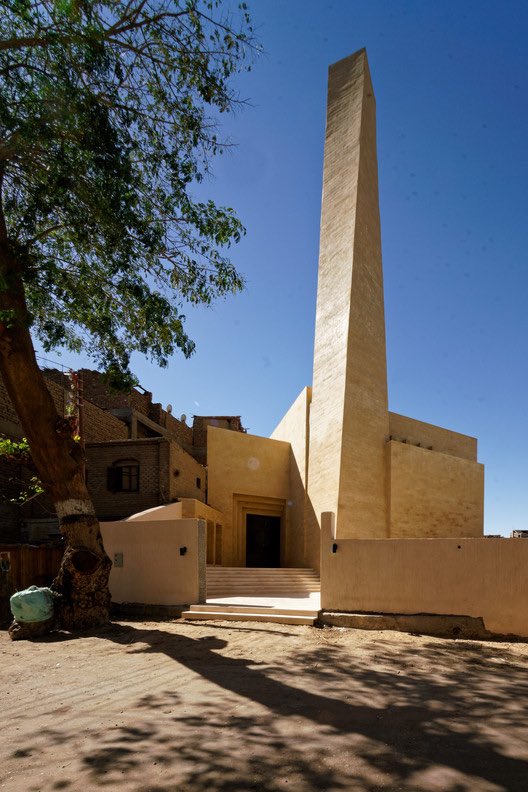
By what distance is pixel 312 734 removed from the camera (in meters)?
3.68

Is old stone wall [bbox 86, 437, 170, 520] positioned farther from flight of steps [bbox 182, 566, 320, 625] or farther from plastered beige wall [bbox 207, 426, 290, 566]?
flight of steps [bbox 182, 566, 320, 625]

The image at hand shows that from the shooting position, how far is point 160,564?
10539mm

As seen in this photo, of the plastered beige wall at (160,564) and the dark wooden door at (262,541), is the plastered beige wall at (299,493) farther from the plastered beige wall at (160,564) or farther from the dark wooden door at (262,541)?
the plastered beige wall at (160,564)

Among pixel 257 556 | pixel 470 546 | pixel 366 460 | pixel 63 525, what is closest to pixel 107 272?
pixel 63 525

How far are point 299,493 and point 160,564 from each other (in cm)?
1106

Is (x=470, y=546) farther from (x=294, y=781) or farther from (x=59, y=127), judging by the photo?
(x=59, y=127)

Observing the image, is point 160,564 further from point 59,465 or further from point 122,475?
point 122,475

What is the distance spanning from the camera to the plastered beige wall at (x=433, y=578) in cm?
805

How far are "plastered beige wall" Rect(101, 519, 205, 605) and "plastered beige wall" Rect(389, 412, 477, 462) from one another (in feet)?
37.3

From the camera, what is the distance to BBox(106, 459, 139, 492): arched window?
1855 centimetres

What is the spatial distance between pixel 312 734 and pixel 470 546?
18.3 ft

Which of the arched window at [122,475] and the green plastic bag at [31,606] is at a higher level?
the arched window at [122,475]

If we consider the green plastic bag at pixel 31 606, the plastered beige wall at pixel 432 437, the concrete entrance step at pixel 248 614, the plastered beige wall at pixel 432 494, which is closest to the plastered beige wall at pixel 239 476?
the plastered beige wall at pixel 432 437

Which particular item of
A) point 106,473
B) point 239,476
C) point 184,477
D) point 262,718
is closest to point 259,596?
point 184,477
